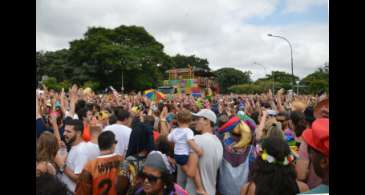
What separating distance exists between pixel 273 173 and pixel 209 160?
122 centimetres

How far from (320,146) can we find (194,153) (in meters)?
1.67

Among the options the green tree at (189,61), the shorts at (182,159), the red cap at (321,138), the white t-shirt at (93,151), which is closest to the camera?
the red cap at (321,138)

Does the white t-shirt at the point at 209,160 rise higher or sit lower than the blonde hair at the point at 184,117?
lower

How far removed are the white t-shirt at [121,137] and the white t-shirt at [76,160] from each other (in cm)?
81

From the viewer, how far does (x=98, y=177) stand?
340cm

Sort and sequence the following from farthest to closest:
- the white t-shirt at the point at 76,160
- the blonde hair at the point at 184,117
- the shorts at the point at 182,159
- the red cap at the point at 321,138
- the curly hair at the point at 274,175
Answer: the blonde hair at the point at 184,117 → the shorts at the point at 182,159 → the white t-shirt at the point at 76,160 → the curly hair at the point at 274,175 → the red cap at the point at 321,138

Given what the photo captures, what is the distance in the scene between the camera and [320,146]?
2721mm

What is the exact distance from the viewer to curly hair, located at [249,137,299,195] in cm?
286

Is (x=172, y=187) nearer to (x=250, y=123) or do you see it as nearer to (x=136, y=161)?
(x=136, y=161)

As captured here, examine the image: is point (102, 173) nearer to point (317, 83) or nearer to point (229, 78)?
point (317, 83)

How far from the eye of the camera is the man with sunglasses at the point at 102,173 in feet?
11.1

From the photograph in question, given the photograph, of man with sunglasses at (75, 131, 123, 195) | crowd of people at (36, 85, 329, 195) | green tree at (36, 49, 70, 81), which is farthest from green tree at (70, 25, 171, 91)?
man with sunglasses at (75, 131, 123, 195)

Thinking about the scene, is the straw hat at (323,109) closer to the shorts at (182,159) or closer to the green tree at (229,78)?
the shorts at (182,159)

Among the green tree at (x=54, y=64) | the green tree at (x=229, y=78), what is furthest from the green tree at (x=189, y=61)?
the green tree at (x=54, y=64)
